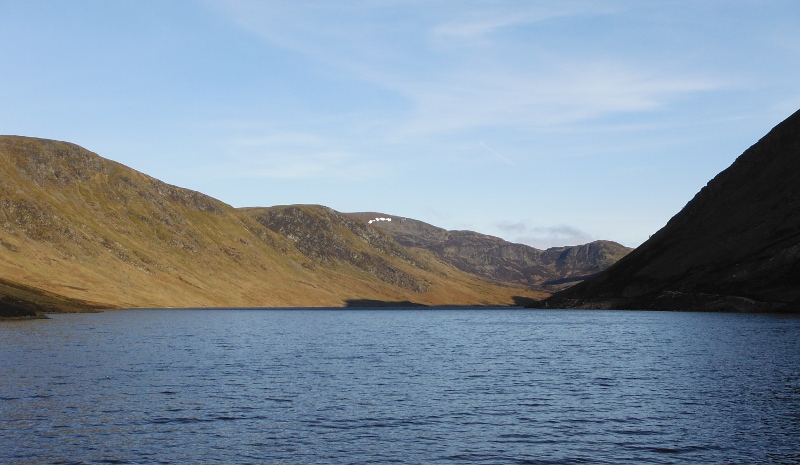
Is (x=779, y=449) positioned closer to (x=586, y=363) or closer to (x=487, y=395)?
(x=487, y=395)

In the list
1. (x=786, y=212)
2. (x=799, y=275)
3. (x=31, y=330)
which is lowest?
(x=31, y=330)

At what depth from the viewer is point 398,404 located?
48.3m

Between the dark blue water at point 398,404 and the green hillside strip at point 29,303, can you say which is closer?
the dark blue water at point 398,404

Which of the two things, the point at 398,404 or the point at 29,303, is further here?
the point at 29,303

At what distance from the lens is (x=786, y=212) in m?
195

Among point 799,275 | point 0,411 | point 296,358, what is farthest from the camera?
point 799,275

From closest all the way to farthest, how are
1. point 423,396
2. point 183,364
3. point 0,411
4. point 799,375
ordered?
1. point 0,411
2. point 423,396
3. point 799,375
4. point 183,364

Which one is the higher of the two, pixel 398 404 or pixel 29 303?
pixel 398 404

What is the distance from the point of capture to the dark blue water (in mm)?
34938

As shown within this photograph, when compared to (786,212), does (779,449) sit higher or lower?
lower

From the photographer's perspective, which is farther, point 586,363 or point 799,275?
point 799,275

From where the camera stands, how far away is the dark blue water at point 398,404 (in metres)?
34.9

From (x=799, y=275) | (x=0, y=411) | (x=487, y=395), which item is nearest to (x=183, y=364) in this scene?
(x=0, y=411)

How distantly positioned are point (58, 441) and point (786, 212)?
660 feet
